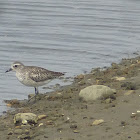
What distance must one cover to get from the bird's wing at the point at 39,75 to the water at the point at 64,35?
0.87 metres

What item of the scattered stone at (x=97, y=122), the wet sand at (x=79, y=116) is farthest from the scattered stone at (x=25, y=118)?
the scattered stone at (x=97, y=122)

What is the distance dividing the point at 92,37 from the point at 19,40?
2.69 m

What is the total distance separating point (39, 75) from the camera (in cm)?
1355

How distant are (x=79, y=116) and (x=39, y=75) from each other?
260 centimetres

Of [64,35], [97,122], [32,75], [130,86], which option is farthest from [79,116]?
[64,35]

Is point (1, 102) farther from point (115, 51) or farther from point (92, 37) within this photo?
point (92, 37)

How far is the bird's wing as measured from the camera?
13.5 metres

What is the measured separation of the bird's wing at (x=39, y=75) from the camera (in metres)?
13.5

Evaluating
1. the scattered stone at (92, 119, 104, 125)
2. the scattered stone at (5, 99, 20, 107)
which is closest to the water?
the scattered stone at (5, 99, 20, 107)

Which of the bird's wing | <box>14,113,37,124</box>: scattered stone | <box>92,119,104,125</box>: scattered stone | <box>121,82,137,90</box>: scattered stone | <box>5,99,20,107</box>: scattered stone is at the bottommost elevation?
<box>5,99,20,107</box>: scattered stone

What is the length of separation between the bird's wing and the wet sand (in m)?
0.41

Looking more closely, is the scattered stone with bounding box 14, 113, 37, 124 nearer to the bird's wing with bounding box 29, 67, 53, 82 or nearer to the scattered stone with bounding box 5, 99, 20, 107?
the scattered stone with bounding box 5, 99, 20, 107

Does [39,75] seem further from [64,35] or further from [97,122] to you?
A: [64,35]

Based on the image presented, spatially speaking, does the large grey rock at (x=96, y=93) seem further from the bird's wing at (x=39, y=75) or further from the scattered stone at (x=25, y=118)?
the bird's wing at (x=39, y=75)
